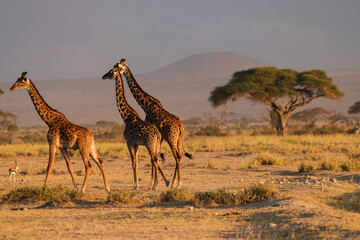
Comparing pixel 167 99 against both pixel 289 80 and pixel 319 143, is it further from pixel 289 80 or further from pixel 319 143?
pixel 319 143

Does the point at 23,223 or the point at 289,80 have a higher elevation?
the point at 289,80

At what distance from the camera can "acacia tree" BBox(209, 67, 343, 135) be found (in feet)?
116

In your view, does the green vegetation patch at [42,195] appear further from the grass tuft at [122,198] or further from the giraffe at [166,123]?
the giraffe at [166,123]

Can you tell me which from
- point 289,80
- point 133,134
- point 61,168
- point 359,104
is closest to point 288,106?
point 289,80

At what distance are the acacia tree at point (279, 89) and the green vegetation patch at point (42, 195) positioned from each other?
2557 centimetres

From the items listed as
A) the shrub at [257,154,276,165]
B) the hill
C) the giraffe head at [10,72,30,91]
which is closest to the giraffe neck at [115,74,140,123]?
the giraffe head at [10,72,30,91]

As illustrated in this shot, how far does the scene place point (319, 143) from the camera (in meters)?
27.9

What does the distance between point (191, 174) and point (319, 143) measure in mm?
14103

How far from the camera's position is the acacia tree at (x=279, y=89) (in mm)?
35312

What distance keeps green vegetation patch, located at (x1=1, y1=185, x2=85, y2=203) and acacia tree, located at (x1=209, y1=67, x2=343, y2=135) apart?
1007 inches

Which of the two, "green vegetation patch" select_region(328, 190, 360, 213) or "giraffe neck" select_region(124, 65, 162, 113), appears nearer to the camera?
"green vegetation patch" select_region(328, 190, 360, 213)

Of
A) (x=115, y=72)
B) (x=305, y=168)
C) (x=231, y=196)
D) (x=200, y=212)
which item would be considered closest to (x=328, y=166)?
(x=305, y=168)

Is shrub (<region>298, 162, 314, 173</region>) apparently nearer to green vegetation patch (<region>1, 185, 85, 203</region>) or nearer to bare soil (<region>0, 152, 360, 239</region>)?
bare soil (<region>0, 152, 360, 239</region>)

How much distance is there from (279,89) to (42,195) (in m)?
26.8
